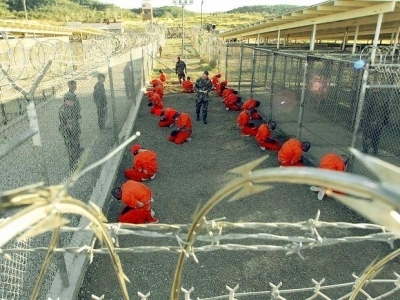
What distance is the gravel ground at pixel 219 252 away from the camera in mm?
3924

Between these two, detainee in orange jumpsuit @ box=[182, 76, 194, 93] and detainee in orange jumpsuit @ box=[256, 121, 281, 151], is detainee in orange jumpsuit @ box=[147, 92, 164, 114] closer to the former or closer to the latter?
detainee in orange jumpsuit @ box=[182, 76, 194, 93]

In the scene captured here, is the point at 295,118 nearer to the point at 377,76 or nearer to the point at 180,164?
the point at 377,76

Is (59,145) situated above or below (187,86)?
below

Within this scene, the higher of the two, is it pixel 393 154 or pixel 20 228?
pixel 20 228

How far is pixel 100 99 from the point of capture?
712 centimetres

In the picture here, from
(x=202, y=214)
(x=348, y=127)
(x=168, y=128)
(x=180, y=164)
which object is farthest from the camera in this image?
(x=168, y=128)

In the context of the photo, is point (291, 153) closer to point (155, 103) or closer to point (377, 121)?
point (377, 121)

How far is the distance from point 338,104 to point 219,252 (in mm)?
7037

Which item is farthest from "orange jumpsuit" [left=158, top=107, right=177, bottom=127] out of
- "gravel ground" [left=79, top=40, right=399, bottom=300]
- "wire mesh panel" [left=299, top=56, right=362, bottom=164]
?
"wire mesh panel" [left=299, top=56, right=362, bottom=164]

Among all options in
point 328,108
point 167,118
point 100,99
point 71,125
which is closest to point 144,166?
point 71,125

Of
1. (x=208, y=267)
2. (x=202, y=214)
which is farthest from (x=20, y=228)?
(x=208, y=267)

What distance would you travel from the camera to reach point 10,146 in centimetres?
179

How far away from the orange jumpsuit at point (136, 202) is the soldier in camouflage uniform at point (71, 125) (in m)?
1.36

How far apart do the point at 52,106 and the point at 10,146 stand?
21.9 feet
